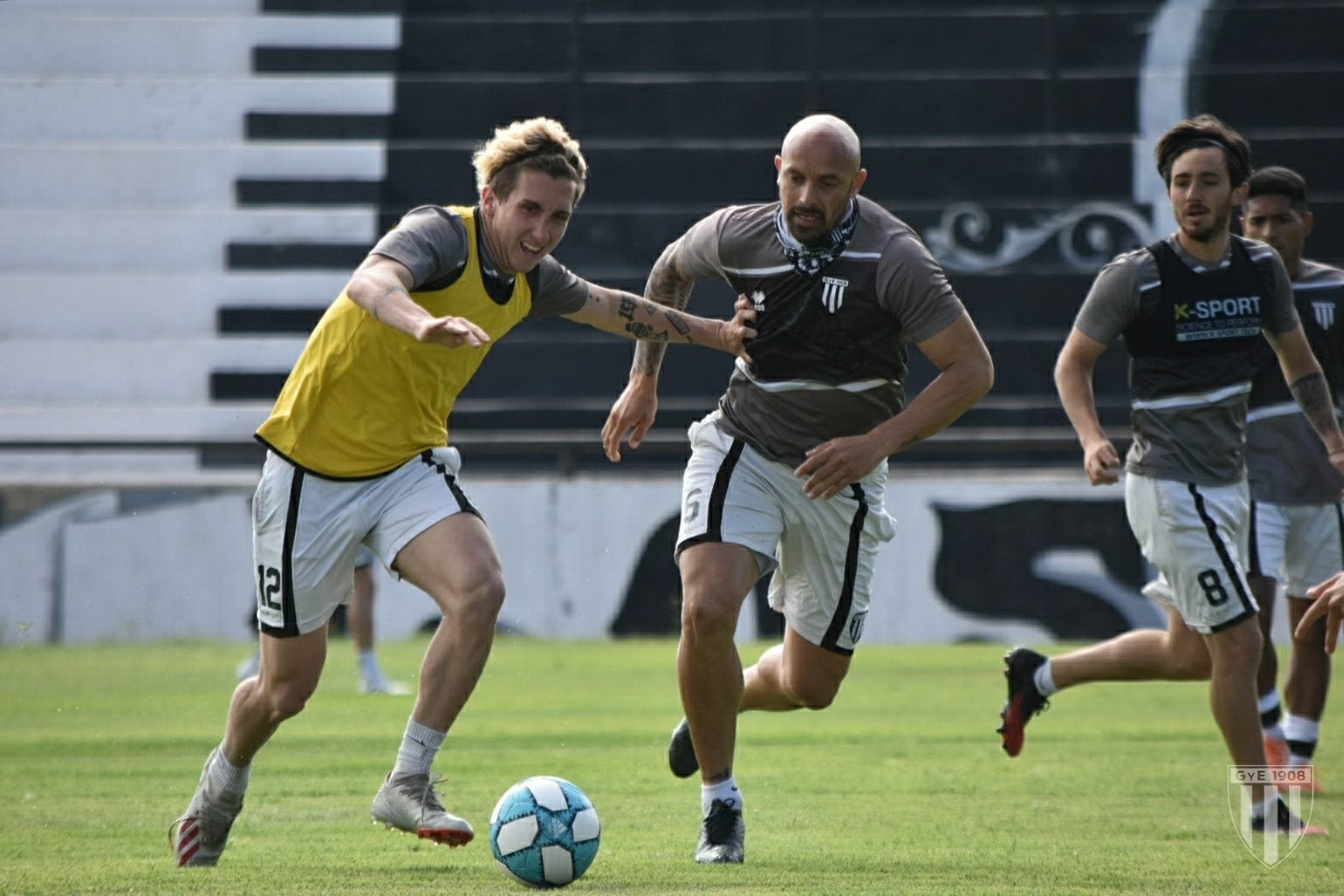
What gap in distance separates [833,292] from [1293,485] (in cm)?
265

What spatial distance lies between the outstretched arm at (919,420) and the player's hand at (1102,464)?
1.54ft

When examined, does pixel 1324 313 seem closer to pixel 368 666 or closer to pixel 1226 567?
pixel 1226 567

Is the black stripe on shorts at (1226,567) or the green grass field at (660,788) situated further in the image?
the black stripe on shorts at (1226,567)

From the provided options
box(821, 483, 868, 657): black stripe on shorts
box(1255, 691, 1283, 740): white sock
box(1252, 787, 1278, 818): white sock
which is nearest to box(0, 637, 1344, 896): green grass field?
box(1252, 787, 1278, 818): white sock

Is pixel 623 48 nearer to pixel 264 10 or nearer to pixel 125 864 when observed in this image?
pixel 264 10

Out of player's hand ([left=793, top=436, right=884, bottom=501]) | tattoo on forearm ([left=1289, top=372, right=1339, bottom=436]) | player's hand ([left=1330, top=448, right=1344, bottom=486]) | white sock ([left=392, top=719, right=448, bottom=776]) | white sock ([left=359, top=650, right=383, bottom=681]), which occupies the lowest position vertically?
white sock ([left=359, top=650, right=383, bottom=681])

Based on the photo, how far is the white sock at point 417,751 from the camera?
4629 millimetres

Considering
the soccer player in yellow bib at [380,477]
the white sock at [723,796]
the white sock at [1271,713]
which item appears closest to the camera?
the soccer player in yellow bib at [380,477]

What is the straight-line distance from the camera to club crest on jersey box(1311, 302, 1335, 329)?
6902 millimetres

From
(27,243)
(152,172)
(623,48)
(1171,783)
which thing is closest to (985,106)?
(623,48)

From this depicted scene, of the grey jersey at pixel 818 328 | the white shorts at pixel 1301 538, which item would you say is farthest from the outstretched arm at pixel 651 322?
the white shorts at pixel 1301 538

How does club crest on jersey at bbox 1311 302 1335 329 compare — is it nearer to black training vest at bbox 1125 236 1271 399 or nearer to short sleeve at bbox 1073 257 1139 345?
black training vest at bbox 1125 236 1271 399

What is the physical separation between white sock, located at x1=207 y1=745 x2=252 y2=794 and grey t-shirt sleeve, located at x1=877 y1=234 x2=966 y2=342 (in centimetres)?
231

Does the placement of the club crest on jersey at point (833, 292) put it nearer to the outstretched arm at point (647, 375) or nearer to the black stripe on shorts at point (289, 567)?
the outstretched arm at point (647, 375)
